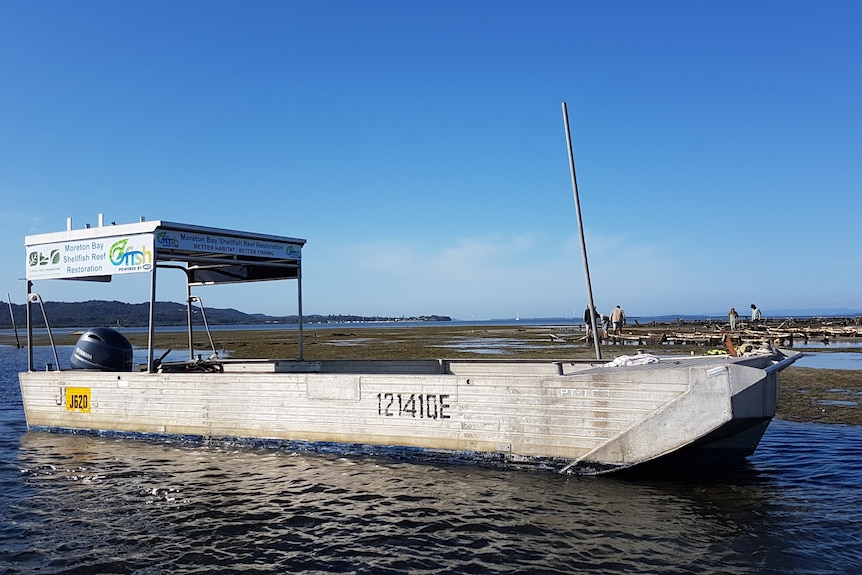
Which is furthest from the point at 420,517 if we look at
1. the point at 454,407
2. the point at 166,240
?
the point at 166,240

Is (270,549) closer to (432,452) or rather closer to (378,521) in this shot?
(378,521)

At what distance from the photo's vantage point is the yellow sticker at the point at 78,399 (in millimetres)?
14594

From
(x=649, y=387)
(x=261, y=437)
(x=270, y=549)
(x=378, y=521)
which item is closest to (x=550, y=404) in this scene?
(x=649, y=387)

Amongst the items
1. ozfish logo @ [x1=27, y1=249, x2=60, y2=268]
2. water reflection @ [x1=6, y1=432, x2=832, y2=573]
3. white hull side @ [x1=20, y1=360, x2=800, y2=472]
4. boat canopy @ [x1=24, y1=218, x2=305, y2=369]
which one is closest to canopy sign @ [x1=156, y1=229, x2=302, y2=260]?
boat canopy @ [x1=24, y1=218, x2=305, y2=369]

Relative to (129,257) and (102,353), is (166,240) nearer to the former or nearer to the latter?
(129,257)

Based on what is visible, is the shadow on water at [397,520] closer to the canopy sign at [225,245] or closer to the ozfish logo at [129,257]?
the ozfish logo at [129,257]

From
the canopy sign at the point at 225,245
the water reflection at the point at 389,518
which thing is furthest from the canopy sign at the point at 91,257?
the water reflection at the point at 389,518

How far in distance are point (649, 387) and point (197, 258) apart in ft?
35.3

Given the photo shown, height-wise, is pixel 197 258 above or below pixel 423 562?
above

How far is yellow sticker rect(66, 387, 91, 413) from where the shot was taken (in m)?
14.6

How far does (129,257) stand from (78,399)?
3793 millimetres

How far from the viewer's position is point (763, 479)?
9625 mm

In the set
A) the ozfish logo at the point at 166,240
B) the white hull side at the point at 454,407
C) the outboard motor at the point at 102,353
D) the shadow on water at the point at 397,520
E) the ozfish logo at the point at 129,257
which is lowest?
the shadow on water at the point at 397,520

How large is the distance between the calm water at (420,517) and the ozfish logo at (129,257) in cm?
403
